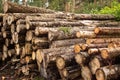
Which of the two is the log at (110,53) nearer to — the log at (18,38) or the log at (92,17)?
the log at (18,38)

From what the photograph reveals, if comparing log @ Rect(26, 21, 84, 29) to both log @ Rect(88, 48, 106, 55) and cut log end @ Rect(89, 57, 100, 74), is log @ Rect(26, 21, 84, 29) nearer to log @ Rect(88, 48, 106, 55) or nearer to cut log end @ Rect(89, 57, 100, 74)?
log @ Rect(88, 48, 106, 55)

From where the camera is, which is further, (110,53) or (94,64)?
(94,64)

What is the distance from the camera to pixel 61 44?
314 inches

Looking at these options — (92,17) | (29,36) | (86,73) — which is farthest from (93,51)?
(92,17)

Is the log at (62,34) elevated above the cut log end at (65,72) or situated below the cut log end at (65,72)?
above

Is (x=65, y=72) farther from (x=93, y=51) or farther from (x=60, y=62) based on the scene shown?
(x=93, y=51)

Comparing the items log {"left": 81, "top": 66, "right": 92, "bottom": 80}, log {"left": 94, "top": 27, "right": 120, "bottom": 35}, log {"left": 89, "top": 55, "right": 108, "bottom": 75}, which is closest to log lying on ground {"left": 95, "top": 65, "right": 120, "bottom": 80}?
log {"left": 89, "top": 55, "right": 108, "bottom": 75}

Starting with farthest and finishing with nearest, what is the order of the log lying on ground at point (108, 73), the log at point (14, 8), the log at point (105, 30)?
the log at point (14, 8) → the log at point (105, 30) → the log lying on ground at point (108, 73)

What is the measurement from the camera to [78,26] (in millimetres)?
9352

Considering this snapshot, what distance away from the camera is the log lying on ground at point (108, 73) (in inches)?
219

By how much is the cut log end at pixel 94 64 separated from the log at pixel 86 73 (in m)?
0.21

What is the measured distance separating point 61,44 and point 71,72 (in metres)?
1.52

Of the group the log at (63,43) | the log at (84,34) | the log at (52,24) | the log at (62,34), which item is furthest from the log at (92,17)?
the log at (84,34)

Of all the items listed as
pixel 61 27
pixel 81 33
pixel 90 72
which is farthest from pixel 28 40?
pixel 90 72
